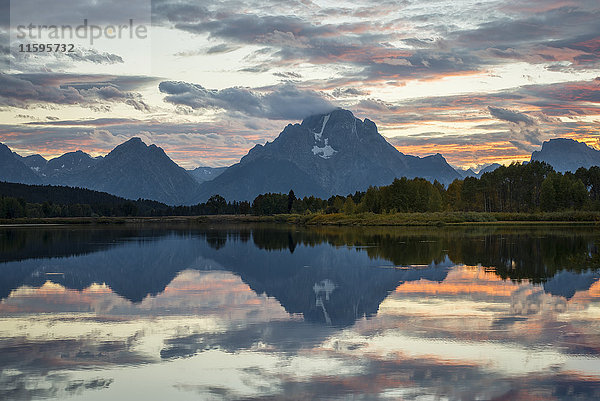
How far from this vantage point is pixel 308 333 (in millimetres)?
22094

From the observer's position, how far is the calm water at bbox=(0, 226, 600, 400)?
1565 centimetres

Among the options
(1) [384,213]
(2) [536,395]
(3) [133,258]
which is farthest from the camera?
(1) [384,213]

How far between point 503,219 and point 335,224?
44114mm

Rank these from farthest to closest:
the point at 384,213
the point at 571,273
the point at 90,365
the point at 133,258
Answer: the point at 384,213, the point at 133,258, the point at 571,273, the point at 90,365

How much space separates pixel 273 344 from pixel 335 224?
142602 millimetres

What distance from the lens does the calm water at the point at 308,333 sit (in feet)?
51.3

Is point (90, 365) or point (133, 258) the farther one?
point (133, 258)

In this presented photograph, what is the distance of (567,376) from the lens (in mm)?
16094

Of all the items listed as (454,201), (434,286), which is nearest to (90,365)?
(434,286)

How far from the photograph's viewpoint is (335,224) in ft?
533

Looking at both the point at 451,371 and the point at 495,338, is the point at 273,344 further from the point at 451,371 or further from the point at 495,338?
the point at 495,338

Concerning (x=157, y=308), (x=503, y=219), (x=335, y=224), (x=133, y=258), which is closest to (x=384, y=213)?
(x=335, y=224)

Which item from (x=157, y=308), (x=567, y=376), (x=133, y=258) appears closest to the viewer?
(x=567, y=376)

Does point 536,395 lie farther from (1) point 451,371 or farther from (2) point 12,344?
(2) point 12,344
